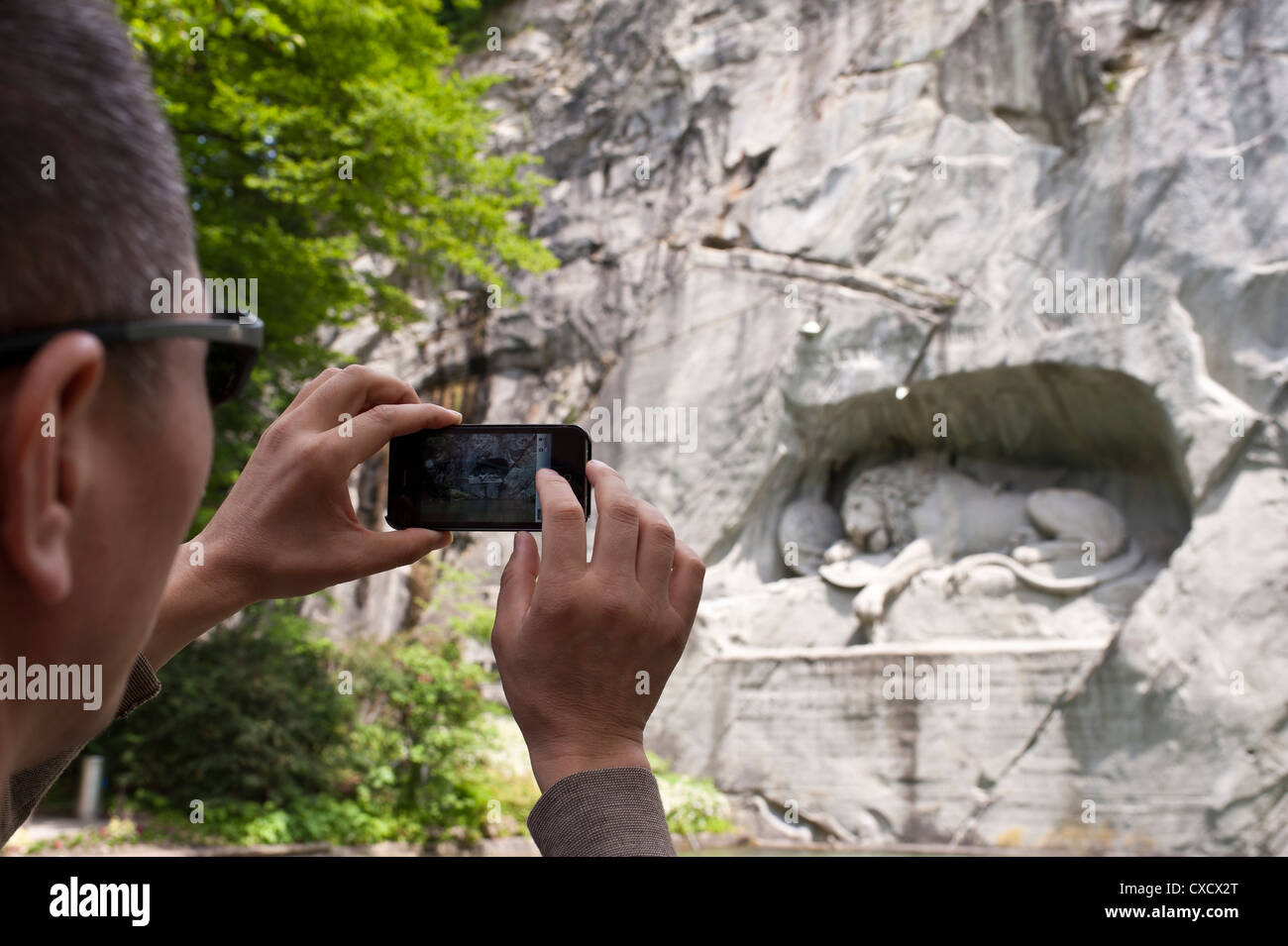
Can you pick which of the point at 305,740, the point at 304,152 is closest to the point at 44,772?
the point at 305,740

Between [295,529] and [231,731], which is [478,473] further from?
[231,731]

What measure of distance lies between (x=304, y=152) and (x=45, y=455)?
29.5 feet

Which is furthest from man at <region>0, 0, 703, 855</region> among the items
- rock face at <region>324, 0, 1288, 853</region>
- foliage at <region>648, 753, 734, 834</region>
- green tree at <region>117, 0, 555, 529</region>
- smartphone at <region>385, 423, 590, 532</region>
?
foliage at <region>648, 753, 734, 834</region>

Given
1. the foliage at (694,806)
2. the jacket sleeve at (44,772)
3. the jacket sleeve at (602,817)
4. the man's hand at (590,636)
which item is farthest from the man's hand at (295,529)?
the foliage at (694,806)

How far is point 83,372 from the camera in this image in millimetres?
468

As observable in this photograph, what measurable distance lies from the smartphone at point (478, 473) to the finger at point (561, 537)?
0.29 m

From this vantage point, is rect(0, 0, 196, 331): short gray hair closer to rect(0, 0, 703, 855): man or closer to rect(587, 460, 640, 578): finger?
rect(0, 0, 703, 855): man

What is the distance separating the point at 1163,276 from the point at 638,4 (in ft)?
28.9

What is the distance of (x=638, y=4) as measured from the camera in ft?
47.6

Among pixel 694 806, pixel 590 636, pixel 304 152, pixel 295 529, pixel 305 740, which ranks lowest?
pixel 694 806

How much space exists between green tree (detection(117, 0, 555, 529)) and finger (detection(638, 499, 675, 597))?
7627mm

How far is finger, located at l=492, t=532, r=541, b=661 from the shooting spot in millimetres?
880

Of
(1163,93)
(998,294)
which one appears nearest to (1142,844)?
(998,294)

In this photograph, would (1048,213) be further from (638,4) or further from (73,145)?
(73,145)
